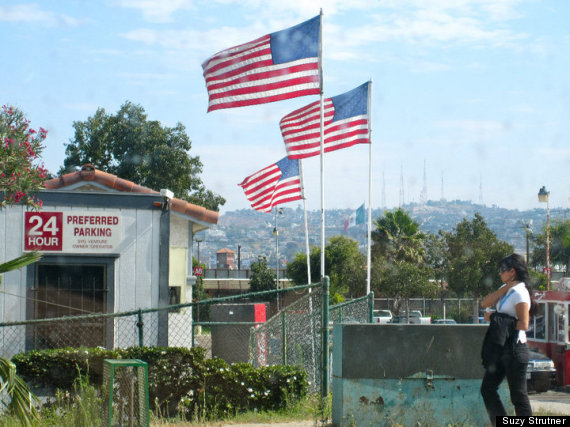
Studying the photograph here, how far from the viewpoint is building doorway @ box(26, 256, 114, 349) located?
13.3 metres

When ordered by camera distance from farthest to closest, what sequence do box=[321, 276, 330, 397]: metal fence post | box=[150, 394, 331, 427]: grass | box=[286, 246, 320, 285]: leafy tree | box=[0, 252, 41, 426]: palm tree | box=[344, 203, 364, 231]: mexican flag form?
box=[286, 246, 320, 285]: leafy tree < box=[344, 203, 364, 231]: mexican flag < box=[321, 276, 330, 397]: metal fence post < box=[150, 394, 331, 427]: grass < box=[0, 252, 41, 426]: palm tree

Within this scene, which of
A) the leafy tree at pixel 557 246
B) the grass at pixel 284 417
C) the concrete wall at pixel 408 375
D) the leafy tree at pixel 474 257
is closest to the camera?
the concrete wall at pixel 408 375

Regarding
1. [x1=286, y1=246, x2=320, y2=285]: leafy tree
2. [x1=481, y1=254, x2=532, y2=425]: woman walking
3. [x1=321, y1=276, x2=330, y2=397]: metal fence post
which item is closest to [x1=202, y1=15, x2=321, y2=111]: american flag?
[x1=321, y1=276, x2=330, y2=397]: metal fence post

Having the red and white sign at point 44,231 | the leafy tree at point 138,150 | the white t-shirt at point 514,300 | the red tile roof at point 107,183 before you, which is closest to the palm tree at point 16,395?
the white t-shirt at point 514,300

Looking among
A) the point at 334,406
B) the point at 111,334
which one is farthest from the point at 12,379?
the point at 111,334

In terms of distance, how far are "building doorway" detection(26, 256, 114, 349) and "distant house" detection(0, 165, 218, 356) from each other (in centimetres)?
2

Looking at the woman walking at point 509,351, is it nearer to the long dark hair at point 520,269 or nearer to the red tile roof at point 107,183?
the long dark hair at point 520,269

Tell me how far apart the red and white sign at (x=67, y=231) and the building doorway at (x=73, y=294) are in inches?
9.1

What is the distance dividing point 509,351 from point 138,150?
136 ft

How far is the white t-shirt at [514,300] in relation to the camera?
267 inches

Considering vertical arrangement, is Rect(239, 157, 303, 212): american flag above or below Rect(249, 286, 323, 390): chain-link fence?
above

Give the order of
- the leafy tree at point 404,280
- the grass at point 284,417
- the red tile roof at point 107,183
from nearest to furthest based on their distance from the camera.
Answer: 1. the grass at point 284,417
2. the red tile roof at point 107,183
3. the leafy tree at point 404,280

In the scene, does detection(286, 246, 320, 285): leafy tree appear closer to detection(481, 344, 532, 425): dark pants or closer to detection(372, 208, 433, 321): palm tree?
detection(372, 208, 433, 321): palm tree

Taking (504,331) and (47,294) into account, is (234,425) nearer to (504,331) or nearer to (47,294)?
(504,331)
